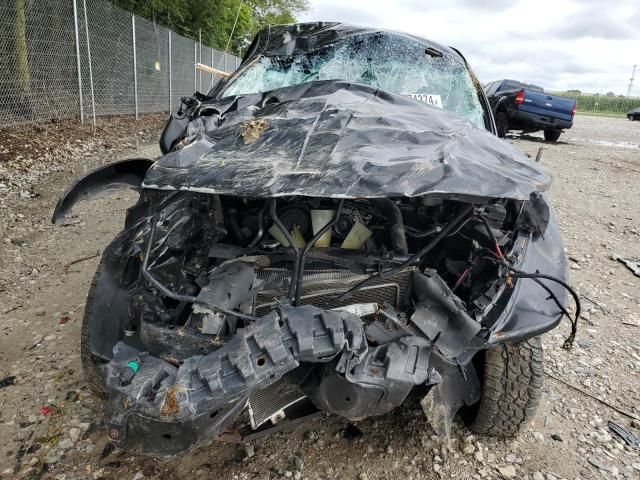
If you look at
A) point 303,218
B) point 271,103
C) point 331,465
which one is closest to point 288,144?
point 303,218

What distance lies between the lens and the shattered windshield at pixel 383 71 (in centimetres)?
306

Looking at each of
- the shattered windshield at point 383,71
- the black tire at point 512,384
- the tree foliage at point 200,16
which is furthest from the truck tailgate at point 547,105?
the black tire at point 512,384

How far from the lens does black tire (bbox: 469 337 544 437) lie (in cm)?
189

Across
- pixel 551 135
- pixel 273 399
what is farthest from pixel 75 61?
pixel 551 135

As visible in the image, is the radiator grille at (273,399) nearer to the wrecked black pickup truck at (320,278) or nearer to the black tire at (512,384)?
the wrecked black pickup truck at (320,278)

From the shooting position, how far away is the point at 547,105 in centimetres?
1043

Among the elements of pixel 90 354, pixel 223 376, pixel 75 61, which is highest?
pixel 75 61

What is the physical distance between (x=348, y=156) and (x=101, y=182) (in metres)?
1.20

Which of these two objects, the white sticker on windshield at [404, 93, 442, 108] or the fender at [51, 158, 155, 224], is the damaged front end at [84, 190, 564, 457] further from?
the white sticker on windshield at [404, 93, 442, 108]

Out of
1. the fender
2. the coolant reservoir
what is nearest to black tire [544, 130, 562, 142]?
the coolant reservoir

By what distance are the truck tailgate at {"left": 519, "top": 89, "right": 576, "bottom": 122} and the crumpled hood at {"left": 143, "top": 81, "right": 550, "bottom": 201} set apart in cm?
948

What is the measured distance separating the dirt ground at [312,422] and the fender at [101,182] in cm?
87

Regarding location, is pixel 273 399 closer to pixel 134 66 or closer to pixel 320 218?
pixel 320 218

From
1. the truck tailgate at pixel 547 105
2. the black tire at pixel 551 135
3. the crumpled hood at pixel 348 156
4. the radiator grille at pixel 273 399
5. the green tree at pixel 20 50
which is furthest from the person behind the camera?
the black tire at pixel 551 135
